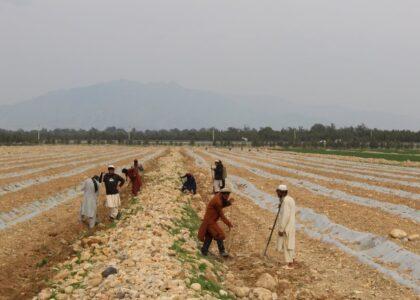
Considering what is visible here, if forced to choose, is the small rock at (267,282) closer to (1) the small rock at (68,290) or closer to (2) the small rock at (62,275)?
(1) the small rock at (68,290)

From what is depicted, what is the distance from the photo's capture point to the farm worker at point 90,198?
47.9ft

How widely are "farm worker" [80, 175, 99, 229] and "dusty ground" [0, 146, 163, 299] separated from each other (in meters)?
0.52

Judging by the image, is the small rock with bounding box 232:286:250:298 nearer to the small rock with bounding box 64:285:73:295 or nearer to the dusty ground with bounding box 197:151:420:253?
the small rock with bounding box 64:285:73:295

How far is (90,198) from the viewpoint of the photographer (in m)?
14.7

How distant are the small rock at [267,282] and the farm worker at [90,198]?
258 inches

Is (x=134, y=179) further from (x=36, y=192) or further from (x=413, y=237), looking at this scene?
(x=413, y=237)

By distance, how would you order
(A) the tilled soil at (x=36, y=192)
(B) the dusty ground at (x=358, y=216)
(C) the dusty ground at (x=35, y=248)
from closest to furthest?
1. (C) the dusty ground at (x=35, y=248)
2. (B) the dusty ground at (x=358, y=216)
3. (A) the tilled soil at (x=36, y=192)

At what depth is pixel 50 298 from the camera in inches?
341

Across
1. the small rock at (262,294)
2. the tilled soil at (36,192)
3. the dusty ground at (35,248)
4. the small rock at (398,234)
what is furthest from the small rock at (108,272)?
the tilled soil at (36,192)

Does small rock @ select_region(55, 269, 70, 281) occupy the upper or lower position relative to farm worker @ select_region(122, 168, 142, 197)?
lower

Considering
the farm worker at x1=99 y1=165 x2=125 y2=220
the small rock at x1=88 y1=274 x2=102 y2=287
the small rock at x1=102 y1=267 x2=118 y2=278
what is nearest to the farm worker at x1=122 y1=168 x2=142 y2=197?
the farm worker at x1=99 y1=165 x2=125 y2=220

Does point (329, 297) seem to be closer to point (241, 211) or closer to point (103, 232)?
point (103, 232)

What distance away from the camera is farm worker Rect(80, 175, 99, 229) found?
575 inches

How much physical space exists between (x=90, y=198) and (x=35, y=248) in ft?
6.71
